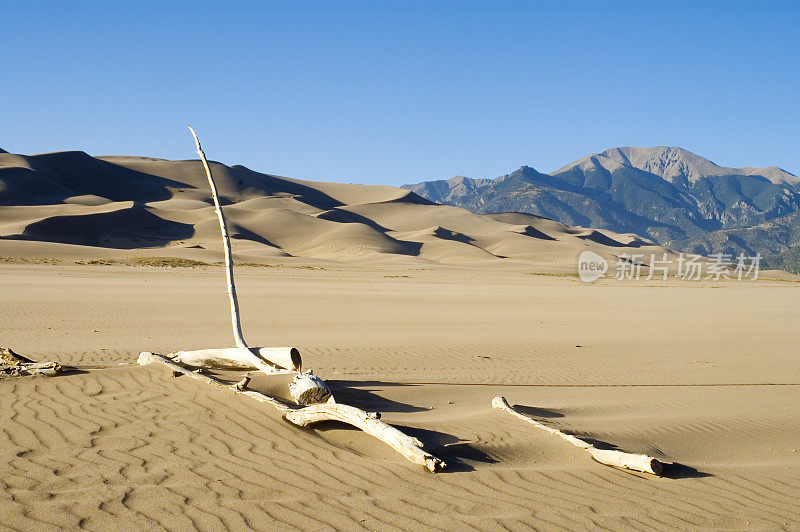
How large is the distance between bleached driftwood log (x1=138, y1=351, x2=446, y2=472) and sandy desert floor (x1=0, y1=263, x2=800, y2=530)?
12 cm

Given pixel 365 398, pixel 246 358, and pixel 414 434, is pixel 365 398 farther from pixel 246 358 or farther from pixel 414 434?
pixel 414 434

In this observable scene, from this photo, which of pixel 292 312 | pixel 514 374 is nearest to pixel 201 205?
pixel 292 312

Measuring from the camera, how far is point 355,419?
630 cm

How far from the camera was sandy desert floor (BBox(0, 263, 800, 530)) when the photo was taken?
15.5 ft

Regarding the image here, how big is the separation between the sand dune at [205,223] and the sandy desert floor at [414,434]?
52651mm

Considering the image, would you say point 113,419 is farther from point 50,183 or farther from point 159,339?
point 50,183

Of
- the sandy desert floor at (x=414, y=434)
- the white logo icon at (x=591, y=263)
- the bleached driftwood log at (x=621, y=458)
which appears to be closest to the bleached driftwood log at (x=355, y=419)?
the sandy desert floor at (x=414, y=434)

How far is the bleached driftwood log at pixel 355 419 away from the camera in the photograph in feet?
18.5

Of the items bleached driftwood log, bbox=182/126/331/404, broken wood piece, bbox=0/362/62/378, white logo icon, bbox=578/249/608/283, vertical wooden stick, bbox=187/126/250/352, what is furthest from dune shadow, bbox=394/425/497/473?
white logo icon, bbox=578/249/608/283

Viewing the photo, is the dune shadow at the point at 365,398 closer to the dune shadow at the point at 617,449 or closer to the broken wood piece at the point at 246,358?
the broken wood piece at the point at 246,358

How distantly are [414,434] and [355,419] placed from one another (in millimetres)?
644

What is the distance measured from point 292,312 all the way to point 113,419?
15098mm

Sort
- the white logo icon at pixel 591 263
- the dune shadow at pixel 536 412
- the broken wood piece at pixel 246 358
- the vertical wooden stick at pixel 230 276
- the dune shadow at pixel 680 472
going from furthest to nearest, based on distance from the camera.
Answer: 1. the white logo icon at pixel 591 263
2. the vertical wooden stick at pixel 230 276
3. the broken wood piece at pixel 246 358
4. the dune shadow at pixel 536 412
5. the dune shadow at pixel 680 472

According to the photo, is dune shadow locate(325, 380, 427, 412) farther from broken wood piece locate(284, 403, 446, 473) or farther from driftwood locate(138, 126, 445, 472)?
broken wood piece locate(284, 403, 446, 473)
